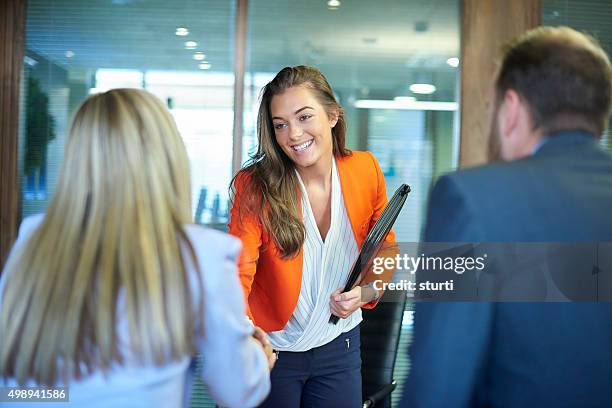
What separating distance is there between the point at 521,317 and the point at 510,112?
0.30 m

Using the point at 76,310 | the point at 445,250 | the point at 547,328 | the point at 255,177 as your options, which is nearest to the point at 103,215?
the point at 76,310

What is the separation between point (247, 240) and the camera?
183 cm

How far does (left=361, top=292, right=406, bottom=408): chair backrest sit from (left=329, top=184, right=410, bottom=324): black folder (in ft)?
1.69

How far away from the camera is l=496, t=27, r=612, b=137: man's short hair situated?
3.13 feet

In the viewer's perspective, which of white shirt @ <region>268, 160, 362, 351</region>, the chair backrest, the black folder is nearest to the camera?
the black folder

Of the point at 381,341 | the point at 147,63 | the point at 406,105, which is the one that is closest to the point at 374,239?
the point at 381,341

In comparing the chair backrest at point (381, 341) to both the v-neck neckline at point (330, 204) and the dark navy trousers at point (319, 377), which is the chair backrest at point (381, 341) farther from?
the v-neck neckline at point (330, 204)

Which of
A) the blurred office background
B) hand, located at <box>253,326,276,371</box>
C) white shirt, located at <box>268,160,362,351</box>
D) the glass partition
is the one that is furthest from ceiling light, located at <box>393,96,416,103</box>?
hand, located at <box>253,326,276,371</box>

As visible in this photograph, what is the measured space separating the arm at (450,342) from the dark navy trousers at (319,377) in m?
0.97

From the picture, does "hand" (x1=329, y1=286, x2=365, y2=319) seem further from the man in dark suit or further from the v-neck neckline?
the man in dark suit

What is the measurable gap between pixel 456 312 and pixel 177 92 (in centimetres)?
265

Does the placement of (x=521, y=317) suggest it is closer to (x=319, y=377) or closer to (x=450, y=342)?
(x=450, y=342)

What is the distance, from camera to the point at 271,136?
198 centimetres

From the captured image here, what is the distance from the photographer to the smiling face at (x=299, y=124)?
1.92 meters
